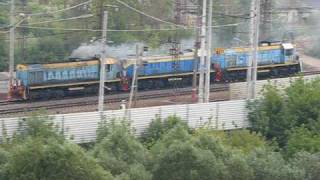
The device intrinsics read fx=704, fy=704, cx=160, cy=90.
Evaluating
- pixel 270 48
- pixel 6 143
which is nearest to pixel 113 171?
pixel 6 143

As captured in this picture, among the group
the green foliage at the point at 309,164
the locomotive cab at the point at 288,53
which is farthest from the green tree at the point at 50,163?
the locomotive cab at the point at 288,53

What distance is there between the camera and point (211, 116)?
689 inches

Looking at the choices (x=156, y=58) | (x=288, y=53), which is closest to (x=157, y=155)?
(x=156, y=58)

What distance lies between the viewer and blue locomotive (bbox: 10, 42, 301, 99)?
75.5ft

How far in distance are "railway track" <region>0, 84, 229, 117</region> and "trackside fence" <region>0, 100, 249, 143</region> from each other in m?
5.26

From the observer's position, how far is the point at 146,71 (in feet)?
81.7

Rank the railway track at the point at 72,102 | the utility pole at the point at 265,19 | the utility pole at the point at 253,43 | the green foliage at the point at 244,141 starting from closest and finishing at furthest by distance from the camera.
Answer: the green foliage at the point at 244,141, the utility pole at the point at 253,43, the railway track at the point at 72,102, the utility pole at the point at 265,19

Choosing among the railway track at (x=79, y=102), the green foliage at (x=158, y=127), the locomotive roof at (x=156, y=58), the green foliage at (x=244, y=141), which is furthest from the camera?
the locomotive roof at (x=156, y=58)

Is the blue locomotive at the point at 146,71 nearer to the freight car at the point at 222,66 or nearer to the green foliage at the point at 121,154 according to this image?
the freight car at the point at 222,66

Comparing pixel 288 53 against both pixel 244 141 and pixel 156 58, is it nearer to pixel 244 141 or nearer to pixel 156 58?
pixel 156 58

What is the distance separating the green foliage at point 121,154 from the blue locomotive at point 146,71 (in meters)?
8.70

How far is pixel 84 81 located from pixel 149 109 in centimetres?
738

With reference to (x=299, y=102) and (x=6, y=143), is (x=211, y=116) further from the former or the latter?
(x=6, y=143)

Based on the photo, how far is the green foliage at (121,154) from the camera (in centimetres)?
1266
